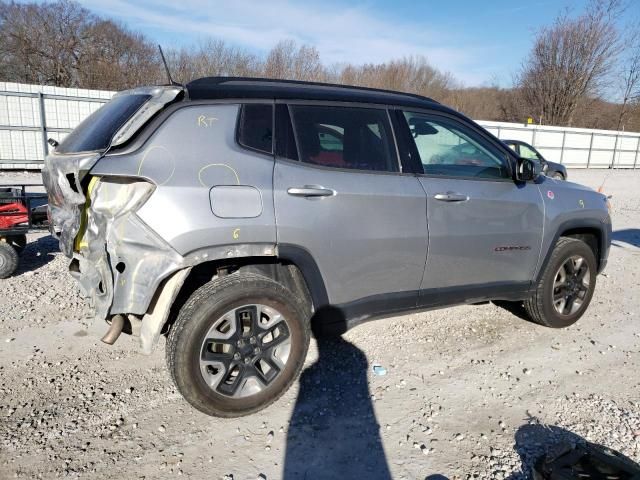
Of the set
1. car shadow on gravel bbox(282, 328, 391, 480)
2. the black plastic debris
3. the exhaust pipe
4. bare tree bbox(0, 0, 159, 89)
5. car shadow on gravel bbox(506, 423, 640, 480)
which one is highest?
bare tree bbox(0, 0, 159, 89)

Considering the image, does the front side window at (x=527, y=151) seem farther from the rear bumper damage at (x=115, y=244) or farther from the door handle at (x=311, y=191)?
the rear bumper damage at (x=115, y=244)

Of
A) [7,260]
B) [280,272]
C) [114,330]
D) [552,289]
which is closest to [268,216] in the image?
[280,272]

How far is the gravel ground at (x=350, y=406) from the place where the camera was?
2.50 meters

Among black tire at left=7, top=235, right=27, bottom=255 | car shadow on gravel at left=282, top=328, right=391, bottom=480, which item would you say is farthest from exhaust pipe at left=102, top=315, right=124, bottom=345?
black tire at left=7, top=235, right=27, bottom=255

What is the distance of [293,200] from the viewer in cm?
283

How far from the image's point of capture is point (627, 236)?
27.9ft

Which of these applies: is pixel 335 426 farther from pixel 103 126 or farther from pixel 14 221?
pixel 14 221

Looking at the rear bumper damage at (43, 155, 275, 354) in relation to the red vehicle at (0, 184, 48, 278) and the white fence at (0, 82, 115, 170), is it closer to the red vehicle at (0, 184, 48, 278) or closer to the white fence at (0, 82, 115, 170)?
the red vehicle at (0, 184, 48, 278)

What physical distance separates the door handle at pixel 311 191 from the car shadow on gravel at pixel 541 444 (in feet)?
5.96

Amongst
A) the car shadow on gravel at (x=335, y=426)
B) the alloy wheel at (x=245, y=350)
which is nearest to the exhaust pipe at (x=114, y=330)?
the alloy wheel at (x=245, y=350)

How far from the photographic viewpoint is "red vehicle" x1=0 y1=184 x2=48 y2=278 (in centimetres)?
504

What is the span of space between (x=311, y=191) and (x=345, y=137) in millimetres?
554

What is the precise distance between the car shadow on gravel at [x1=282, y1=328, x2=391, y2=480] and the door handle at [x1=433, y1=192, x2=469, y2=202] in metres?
1.35

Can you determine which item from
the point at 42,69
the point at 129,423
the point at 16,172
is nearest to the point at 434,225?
the point at 129,423
